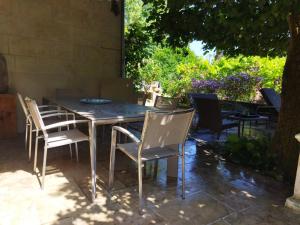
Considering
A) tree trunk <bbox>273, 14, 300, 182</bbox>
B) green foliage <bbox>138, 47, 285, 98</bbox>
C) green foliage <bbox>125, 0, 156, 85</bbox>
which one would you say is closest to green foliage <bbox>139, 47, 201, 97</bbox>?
green foliage <bbox>138, 47, 285, 98</bbox>

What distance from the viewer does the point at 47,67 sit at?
4992mm

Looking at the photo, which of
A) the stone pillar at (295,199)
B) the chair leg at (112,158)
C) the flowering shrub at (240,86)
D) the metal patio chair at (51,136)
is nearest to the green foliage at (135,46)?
the flowering shrub at (240,86)

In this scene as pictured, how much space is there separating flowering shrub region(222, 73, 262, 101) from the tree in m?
2.88

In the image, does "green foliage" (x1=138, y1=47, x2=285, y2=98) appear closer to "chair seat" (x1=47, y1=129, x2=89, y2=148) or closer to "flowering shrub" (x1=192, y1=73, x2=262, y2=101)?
"flowering shrub" (x1=192, y1=73, x2=262, y2=101)

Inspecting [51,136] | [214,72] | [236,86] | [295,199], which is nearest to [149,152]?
[51,136]

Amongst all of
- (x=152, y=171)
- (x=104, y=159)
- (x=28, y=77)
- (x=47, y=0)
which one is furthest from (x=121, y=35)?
(x=152, y=171)

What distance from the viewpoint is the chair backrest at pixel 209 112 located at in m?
4.23

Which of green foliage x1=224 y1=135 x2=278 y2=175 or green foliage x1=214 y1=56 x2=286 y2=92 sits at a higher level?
green foliage x1=214 y1=56 x2=286 y2=92

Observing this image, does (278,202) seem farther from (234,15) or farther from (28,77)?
(28,77)

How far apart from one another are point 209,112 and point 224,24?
1.82 meters

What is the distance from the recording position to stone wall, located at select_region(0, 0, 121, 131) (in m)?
4.65

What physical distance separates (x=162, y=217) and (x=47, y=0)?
4.37m

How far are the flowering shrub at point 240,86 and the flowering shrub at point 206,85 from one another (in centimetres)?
21

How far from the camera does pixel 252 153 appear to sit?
3.42 metres
